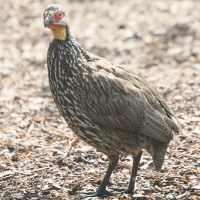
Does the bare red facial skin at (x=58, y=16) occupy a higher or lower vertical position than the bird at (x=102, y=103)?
higher

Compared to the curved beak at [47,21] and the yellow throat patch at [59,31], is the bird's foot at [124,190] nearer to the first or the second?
the yellow throat patch at [59,31]

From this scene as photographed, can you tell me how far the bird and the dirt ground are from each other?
729 millimetres

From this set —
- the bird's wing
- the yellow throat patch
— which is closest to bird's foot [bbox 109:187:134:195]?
the bird's wing

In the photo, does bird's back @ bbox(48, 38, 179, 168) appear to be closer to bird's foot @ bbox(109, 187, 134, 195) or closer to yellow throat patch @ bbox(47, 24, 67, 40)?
yellow throat patch @ bbox(47, 24, 67, 40)

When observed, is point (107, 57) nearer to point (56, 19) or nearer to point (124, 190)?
point (56, 19)

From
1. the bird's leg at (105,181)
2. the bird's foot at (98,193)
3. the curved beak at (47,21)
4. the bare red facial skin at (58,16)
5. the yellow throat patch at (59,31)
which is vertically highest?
the bare red facial skin at (58,16)

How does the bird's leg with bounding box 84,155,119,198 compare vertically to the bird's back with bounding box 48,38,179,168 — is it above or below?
below

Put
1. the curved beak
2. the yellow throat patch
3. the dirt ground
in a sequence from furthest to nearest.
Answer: the dirt ground < the yellow throat patch < the curved beak

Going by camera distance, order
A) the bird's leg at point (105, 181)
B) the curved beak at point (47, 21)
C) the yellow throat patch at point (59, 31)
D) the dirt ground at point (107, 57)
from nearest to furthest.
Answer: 1. the curved beak at point (47, 21)
2. the yellow throat patch at point (59, 31)
3. the bird's leg at point (105, 181)
4. the dirt ground at point (107, 57)

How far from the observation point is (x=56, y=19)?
13.3ft

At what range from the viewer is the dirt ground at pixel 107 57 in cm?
450

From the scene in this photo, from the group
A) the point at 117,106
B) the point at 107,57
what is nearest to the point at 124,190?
the point at 117,106

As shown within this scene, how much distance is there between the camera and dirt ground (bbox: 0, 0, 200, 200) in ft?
14.8

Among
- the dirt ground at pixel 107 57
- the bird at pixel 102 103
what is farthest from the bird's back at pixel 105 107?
the dirt ground at pixel 107 57
